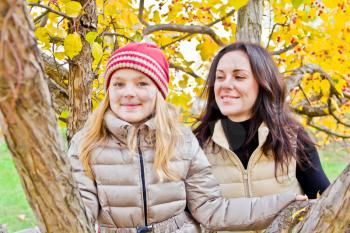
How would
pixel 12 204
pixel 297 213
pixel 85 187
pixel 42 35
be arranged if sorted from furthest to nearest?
pixel 12 204
pixel 42 35
pixel 85 187
pixel 297 213

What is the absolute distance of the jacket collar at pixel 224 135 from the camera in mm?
1851

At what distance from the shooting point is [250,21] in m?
2.81

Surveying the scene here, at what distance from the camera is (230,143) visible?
193 centimetres

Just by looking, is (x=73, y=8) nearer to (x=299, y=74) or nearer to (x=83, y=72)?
(x=83, y=72)

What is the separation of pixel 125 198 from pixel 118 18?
36.5 inches

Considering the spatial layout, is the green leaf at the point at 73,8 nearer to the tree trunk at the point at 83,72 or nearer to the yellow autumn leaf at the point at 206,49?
the tree trunk at the point at 83,72

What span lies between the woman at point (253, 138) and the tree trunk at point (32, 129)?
37.2 inches

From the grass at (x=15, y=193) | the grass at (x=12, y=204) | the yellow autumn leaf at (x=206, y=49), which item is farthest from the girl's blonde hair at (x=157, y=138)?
the grass at (x=12, y=204)

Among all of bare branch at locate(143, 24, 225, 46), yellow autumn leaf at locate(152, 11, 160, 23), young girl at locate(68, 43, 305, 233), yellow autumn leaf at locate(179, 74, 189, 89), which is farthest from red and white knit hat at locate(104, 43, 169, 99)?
yellow autumn leaf at locate(179, 74, 189, 89)

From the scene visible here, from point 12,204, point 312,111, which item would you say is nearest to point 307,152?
point 312,111

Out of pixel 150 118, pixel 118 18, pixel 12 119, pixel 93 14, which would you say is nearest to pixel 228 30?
pixel 118 18

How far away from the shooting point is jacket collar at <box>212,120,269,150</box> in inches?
72.9

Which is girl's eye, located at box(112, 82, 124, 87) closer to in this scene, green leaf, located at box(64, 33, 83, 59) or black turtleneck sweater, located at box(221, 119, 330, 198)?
green leaf, located at box(64, 33, 83, 59)

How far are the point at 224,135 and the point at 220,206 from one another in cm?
32
